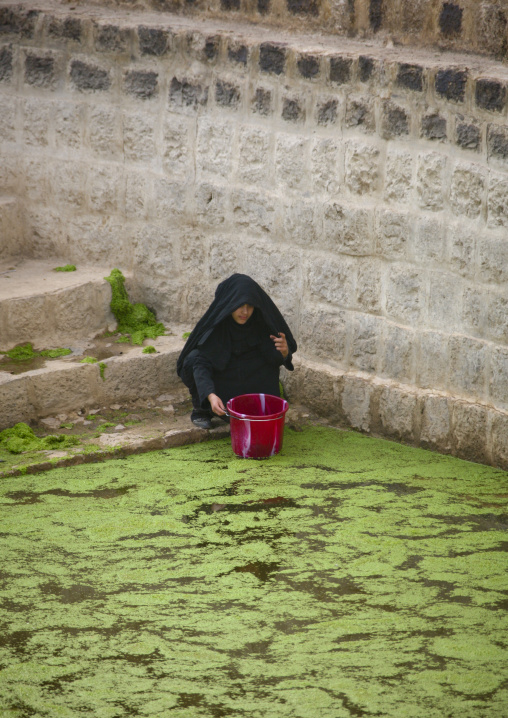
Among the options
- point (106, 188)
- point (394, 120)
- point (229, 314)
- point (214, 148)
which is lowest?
point (229, 314)

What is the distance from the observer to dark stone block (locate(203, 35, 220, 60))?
20.3 feet

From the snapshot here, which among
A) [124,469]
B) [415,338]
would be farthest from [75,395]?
[415,338]

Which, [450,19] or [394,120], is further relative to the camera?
[394,120]

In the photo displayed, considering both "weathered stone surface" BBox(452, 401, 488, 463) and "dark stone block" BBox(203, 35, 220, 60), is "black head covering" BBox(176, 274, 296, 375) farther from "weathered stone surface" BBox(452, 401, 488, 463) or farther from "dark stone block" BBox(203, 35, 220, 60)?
"dark stone block" BBox(203, 35, 220, 60)

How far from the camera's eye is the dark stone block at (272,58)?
5.93 metres

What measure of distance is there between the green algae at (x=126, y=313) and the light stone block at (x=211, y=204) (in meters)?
0.83

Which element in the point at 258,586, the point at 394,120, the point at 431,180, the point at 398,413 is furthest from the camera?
the point at 398,413

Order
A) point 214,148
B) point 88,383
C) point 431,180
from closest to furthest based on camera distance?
point 431,180
point 88,383
point 214,148

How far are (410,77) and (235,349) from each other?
6.61 ft

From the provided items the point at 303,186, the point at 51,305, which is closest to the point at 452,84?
the point at 303,186

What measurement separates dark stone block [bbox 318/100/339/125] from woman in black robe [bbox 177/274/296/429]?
1.14 meters

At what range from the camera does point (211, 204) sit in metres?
6.53

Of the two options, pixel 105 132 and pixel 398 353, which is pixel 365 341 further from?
pixel 105 132

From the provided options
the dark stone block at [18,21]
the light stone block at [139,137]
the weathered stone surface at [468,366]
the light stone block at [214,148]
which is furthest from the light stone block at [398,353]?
the dark stone block at [18,21]
